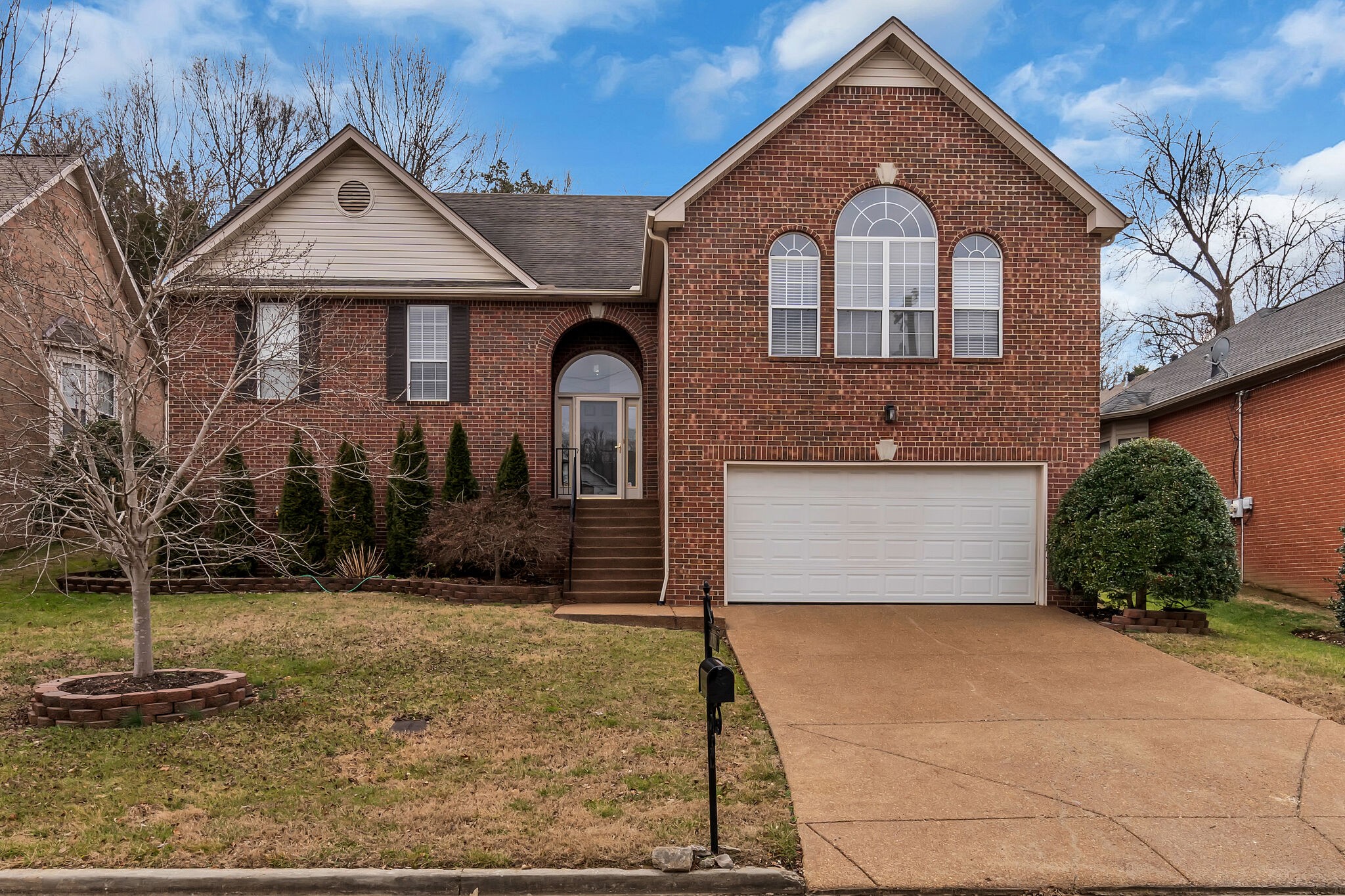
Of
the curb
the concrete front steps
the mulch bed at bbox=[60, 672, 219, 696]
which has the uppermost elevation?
the concrete front steps

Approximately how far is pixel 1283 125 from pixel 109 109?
31.6 metres

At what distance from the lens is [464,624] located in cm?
1097

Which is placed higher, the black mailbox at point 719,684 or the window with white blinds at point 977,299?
the window with white blinds at point 977,299

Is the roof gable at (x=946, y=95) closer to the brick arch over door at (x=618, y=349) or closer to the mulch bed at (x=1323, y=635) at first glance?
the brick arch over door at (x=618, y=349)

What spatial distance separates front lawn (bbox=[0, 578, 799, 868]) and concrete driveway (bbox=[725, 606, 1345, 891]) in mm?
531

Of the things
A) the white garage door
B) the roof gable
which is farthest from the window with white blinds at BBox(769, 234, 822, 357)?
the white garage door

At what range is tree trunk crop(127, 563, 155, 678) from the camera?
7367mm

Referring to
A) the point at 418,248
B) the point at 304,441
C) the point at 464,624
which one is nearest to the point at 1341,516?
the point at 464,624

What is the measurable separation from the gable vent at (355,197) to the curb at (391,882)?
1292cm

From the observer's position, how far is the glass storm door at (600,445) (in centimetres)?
1644

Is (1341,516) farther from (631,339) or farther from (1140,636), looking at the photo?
(631,339)

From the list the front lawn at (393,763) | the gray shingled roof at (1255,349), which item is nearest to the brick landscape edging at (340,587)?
the front lawn at (393,763)

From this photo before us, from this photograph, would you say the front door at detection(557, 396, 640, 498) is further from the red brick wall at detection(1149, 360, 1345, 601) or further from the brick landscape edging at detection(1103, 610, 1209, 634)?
the red brick wall at detection(1149, 360, 1345, 601)

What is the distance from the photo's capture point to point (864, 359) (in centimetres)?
1266
